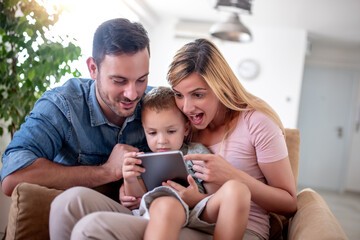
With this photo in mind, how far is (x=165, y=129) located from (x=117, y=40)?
445 mm

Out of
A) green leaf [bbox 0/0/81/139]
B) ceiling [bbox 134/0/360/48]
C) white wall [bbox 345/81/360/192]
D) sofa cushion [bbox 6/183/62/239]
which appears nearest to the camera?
sofa cushion [bbox 6/183/62/239]

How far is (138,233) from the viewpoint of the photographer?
1.06 m

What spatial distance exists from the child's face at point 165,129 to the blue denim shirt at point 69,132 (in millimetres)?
150

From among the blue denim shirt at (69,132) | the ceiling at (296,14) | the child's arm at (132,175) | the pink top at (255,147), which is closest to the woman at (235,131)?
the pink top at (255,147)

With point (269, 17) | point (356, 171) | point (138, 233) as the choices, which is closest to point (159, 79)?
point (269, 17)

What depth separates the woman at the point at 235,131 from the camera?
51.8 inches

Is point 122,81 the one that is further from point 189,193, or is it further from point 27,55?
point 27,55

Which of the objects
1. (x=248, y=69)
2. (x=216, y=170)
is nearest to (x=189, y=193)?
(x=216, y=170)

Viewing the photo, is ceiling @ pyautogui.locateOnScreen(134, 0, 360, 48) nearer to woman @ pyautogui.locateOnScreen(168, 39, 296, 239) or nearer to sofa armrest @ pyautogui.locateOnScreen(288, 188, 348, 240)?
woman @ pyautogui.locateOnScreen(168, 39, 296, 239)

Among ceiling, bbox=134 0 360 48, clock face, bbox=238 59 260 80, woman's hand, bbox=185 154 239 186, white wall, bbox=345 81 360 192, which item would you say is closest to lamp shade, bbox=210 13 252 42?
ceiling, bbox=134 0 360 48

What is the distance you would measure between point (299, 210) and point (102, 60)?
108cm

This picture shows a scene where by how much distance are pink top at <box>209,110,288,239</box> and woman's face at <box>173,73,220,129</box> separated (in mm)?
134

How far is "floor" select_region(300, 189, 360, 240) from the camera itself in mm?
3889

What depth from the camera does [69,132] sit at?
4.91ft
